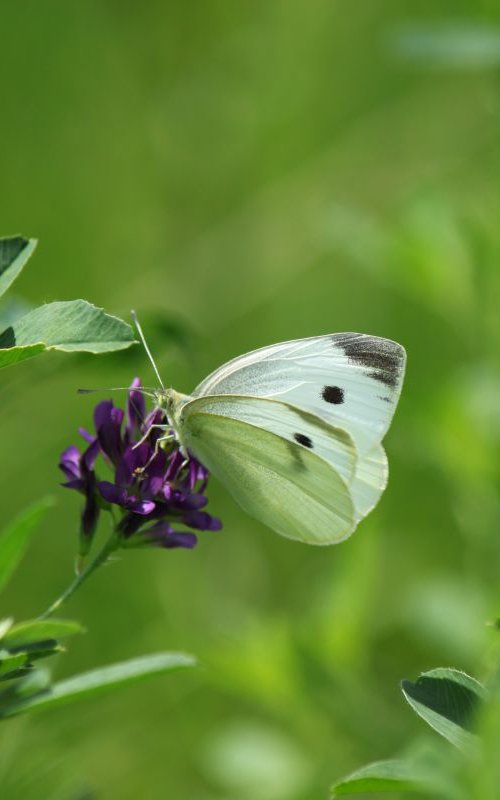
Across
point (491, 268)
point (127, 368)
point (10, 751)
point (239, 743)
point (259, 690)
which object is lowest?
point (239, 743)

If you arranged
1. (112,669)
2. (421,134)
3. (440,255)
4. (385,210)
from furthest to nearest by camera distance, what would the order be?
(385,210), (421,134), (440,255), (112,669)

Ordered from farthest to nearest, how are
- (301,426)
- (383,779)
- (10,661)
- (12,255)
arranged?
(301,426), (12,255), (10,661), (383,779)

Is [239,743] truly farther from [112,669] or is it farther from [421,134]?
[421,134]

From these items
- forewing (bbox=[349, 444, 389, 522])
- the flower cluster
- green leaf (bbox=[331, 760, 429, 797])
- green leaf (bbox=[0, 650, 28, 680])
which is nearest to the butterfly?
forewing (bbox=[349, 444, 389, 522])

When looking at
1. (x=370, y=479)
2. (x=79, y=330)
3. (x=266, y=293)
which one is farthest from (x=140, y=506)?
(x=266, y=293)

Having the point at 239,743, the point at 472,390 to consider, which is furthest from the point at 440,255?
the point at 239,743

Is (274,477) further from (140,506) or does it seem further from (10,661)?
(10,661)
